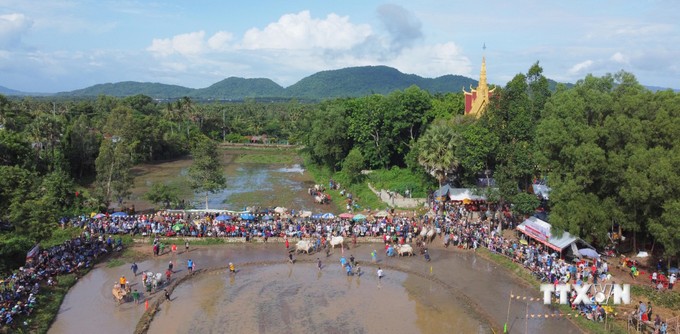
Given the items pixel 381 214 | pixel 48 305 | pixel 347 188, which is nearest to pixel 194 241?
pixel 48 305

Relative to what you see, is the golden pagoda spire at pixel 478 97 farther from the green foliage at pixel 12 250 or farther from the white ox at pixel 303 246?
the green foliage at pixel 12 250

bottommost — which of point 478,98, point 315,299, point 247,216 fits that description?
point 315,299

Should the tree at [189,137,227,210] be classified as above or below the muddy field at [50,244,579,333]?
above

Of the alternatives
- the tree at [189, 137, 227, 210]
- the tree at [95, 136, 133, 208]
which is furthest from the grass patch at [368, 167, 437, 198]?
the tree at [95, 136, 133, 208]

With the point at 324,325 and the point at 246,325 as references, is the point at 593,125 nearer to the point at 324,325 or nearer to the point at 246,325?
the point at 324,325

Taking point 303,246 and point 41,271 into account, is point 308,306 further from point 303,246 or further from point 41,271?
point 41,271

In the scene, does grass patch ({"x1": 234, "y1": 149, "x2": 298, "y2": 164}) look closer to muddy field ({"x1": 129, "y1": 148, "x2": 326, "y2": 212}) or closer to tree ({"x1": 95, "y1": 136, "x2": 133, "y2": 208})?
muddy field ({"x1": 129, "y1": 148, "x2": 326, "y2": 212})

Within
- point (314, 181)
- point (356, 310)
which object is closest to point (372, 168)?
point (314, 181)
